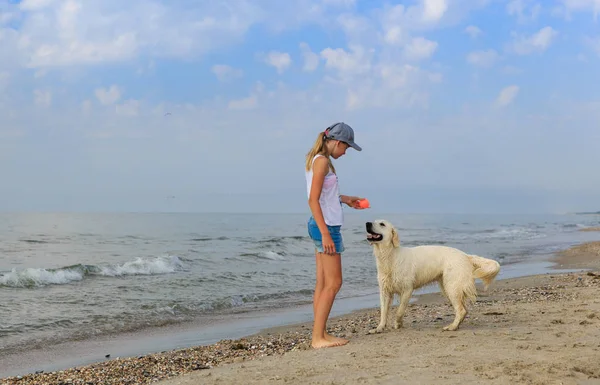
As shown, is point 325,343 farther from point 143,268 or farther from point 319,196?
point 143,268

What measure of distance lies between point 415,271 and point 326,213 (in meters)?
1.55

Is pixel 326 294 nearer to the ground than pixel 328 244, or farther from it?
nearer to the ground

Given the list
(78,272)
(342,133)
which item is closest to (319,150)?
(342,133)

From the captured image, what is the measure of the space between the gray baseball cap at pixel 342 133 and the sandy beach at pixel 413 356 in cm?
204

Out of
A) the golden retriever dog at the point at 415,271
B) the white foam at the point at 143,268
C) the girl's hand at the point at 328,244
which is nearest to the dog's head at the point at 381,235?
the golden retriever dog at the point at 415,271

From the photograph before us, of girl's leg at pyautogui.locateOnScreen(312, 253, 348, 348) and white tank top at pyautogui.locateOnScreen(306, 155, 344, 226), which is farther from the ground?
white tank top at pyautogui.locateOnScreen(306, 155, 344, 226)

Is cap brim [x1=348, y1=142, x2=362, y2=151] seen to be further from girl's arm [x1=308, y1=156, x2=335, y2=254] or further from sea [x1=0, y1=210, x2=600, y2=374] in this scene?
sea [x1=0, y1=210, x2=600, y2=374]

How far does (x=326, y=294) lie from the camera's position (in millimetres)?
5699

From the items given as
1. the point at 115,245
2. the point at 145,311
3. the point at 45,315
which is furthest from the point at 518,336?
the point at 115,245

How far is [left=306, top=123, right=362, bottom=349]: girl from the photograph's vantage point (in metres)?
5.44

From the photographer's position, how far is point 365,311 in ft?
32.6

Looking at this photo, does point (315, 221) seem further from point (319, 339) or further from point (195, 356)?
point (195, 356)

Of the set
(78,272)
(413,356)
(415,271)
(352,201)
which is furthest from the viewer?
(78,272)

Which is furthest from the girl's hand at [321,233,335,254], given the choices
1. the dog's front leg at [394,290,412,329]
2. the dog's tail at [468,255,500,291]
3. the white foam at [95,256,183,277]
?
the white foam at [95,256,183,277]
